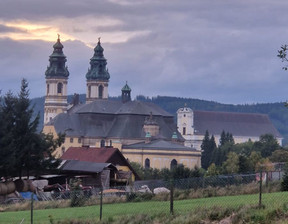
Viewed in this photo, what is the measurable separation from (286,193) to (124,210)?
4259 mm

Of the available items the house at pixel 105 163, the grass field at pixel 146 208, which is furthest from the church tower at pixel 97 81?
the grass field at pixel 146 208

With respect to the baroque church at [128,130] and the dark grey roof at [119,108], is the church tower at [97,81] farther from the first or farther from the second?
the dark grey roof at [119,108]

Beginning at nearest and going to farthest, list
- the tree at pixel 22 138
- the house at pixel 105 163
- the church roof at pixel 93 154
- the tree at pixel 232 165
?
the tree at pixel 22 138, the house at pixel 105 163, the church roof at pixel 93 154, the tree at pixel 232 165

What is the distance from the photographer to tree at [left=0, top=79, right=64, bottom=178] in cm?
4822

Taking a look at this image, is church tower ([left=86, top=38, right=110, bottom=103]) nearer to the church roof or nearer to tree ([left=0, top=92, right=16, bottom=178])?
the church roof

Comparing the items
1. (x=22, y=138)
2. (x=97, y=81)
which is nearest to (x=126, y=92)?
(x=97, y=81)

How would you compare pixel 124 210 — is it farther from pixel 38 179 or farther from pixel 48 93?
pixel 48 93

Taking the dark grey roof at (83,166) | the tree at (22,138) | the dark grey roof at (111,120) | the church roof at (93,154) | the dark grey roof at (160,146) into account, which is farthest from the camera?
the dark grey roof at (111,120)

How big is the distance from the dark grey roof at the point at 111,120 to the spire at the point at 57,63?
17.4 meters

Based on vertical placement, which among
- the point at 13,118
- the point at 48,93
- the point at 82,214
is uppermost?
the point at 48,93

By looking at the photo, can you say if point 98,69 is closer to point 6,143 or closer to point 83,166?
point 83,166

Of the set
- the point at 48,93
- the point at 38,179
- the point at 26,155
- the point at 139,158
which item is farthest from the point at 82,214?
the point at 48,93

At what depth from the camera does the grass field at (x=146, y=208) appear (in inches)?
884

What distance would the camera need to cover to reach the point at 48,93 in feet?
640
